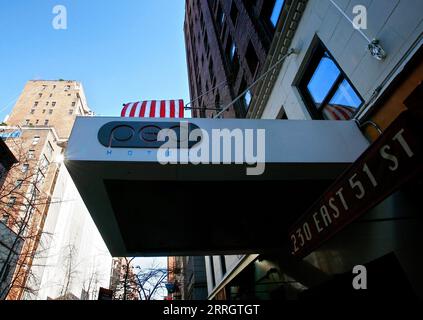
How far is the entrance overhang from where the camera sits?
11.4 ft

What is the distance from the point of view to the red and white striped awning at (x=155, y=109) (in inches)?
228

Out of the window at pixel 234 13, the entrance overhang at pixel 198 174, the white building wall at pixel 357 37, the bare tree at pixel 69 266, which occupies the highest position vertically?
the bare tree at pixel 69 266

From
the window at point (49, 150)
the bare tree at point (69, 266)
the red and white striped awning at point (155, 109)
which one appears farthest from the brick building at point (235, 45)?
the bare tree at point (69, 266)

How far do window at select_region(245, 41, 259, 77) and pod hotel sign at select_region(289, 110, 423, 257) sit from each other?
9.63 metres

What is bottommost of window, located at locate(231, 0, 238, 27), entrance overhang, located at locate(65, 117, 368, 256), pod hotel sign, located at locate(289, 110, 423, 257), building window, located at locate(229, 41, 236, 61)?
pod hotel sign, located at locate(289, 110, 423, 257)

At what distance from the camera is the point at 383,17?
4125 millimetres

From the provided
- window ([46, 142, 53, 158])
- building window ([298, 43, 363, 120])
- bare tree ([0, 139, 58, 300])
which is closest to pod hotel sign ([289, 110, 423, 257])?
building window ([298, 43, 363, 120])

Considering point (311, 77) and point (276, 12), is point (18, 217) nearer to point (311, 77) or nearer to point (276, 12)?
point (276, 12)

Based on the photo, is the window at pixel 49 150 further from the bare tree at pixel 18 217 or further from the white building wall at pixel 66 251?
the bare tree at pixel 18 217

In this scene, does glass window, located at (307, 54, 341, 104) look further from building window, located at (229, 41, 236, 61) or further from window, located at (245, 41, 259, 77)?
Answer: building window, located at (229, 41, 236, 61)

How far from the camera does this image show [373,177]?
231 centimetres

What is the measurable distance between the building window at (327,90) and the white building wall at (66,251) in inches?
1778

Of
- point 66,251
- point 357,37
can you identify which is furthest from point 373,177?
point 66,251
